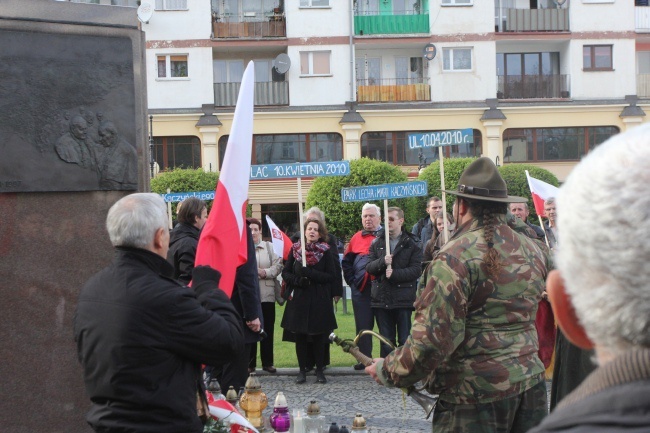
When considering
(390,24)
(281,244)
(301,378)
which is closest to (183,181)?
(390,24)

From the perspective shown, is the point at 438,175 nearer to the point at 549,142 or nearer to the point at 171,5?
the point at 549,142

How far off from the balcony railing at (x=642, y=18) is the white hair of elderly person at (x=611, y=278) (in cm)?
4155

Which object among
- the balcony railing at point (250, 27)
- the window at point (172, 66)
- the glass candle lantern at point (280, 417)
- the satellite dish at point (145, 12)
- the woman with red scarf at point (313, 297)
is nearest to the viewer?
the glass candle lantern at point (280, 417)

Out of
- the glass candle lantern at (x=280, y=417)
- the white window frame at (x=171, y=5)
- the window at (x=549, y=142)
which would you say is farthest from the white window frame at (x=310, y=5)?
the glass candle lantern at (x=280, y=417)

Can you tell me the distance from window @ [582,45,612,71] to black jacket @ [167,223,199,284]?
113ft

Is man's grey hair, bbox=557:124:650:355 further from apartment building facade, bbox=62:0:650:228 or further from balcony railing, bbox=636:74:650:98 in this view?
balcony railing, bbox=636:74:650:98

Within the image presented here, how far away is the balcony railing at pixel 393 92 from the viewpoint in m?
38.4

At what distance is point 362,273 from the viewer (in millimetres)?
10844

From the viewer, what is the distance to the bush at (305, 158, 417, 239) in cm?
3147

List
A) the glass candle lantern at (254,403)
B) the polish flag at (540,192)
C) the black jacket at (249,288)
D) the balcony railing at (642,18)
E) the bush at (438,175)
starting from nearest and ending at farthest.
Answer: the glass candle lantern at (254,403) → the black jacket at (249,288) → the polish flag at (540,192) → the bush at (438,175) → the balcony railing at (642,18)

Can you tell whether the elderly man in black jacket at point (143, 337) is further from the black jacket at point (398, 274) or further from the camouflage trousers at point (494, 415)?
the black jacket at point (398, 274)

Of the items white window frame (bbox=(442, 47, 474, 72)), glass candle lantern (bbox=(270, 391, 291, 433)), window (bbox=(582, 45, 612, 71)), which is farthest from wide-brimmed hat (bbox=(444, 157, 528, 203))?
window (bbox=(582, 45, 612, 71))

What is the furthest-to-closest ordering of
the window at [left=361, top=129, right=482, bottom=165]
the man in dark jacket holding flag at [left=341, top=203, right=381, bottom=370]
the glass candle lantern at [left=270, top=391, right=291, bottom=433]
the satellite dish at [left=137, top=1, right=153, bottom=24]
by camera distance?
the window at [left=361, top=129, right=482, bottom=165] < the satellite dish at [left=137, top=1, right=153, bottom=24] < the man in dark jacket holding flag at [left=341, top=203, right=381, bottom=370] < the glass candle lantern at [left=270, top=391, right=291, bottom=433]

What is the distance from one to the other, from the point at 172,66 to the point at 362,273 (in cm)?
2895
